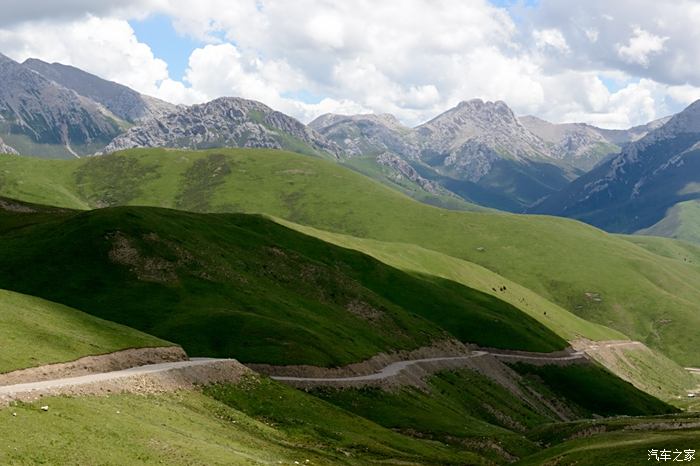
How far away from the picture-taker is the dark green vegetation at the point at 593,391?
6624 inches

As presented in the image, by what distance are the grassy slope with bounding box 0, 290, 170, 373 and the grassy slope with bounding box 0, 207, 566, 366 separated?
56.1 ft

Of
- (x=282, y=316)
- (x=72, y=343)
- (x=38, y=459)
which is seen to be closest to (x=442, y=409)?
(x=282, y=316)

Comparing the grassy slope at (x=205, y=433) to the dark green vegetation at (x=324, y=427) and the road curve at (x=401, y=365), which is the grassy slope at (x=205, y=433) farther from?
the road curve at (x=401, y=365)

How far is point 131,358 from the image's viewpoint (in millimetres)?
74312

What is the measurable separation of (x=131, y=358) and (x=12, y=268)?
5378cm

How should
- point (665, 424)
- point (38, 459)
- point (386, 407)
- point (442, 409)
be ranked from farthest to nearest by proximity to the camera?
point (442, 409), point (386, 407), point (665, 424), point (38, 459)

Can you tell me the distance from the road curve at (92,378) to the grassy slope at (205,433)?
2.28 metres

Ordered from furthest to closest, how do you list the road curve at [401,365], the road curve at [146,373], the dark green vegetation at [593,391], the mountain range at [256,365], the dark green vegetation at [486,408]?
the dark green vegetation at [593,391], the road curve at [401,365], the dark green vegetation at [486,408], the mountain range at [256,365], the road curve at [146,373]

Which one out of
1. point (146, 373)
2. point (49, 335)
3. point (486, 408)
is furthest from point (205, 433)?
point (486, 408)

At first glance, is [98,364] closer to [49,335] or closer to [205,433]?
[49,335]

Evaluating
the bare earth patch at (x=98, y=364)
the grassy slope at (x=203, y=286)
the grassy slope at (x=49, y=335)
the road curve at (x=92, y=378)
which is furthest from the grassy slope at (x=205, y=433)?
the grassy slope at (x=203, y=286)

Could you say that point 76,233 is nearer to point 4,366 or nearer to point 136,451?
point 4,366

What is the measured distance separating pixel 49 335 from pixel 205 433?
2262cm

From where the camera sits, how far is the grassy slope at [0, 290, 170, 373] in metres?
62.5
